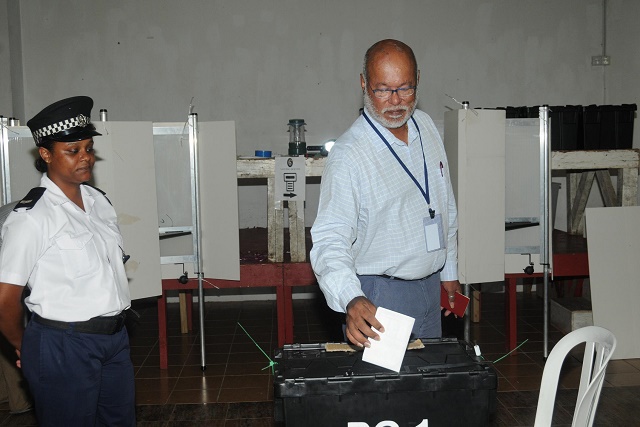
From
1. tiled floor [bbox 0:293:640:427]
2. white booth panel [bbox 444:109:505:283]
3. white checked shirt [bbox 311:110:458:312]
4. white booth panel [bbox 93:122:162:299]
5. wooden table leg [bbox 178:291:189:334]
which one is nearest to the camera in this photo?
white checked shirt [bbox 311:110:458:312]

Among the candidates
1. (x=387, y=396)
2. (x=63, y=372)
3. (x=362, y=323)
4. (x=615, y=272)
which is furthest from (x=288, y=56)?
(x=387, y=396)

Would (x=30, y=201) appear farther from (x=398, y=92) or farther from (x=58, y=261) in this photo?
(x=398, y=92)

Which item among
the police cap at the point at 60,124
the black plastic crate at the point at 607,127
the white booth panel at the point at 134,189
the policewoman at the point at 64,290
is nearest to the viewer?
the policewoman at the point at 64,290

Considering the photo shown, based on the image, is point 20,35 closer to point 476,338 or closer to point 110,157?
point 110,157

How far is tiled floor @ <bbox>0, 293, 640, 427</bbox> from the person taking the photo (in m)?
3.83

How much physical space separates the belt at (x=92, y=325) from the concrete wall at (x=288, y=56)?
4.24 metres

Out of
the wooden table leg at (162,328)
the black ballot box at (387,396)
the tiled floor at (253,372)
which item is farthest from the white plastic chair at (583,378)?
the wooden table leg at (162,328)

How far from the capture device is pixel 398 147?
2389 mm

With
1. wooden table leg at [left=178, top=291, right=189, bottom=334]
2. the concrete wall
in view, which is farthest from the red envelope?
the concrete wall

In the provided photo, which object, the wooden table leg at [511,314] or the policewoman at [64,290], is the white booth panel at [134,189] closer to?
the policewoman at [64,290]

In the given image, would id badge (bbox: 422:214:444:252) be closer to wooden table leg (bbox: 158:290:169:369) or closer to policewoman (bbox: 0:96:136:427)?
policewoman (bbox: 0:96:136:427)

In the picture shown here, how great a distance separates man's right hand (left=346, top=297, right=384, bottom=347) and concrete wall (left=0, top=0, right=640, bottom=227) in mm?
4809

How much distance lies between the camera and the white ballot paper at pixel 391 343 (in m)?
1.73

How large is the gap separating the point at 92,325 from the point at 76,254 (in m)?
0.27
